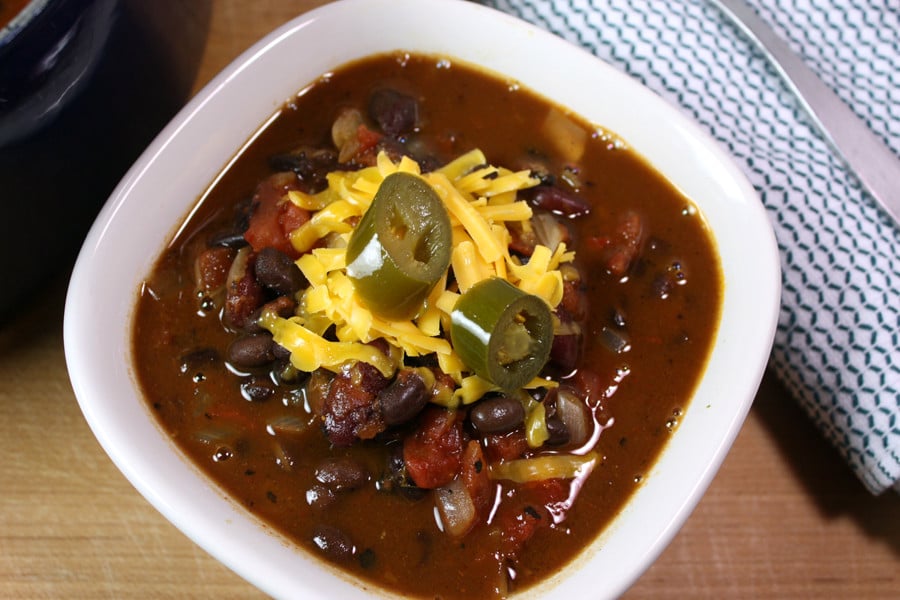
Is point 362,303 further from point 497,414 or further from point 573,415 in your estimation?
point 573,415

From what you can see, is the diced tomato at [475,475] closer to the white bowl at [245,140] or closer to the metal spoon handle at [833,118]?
the white bowl at [245,140]

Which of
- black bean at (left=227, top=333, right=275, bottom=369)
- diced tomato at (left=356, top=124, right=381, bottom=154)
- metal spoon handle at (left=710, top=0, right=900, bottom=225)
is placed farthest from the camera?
metal spoon handle at (left=710, top=0, right=900, bottom=225)

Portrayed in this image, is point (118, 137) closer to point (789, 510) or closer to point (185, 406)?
point (185, 406)

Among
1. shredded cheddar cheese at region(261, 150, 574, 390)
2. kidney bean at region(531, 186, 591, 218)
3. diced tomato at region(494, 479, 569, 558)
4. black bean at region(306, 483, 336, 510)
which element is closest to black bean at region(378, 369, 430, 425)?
shredded cheddar cheese at region(261, 150, 574, 390)

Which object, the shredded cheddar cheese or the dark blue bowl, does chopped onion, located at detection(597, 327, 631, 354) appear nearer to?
the shredded cheddar cheese

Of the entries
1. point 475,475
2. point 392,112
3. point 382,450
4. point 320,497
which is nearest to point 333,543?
point 320,497

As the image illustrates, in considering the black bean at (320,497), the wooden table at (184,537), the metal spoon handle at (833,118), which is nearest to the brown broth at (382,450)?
the black bean at (320,497)
